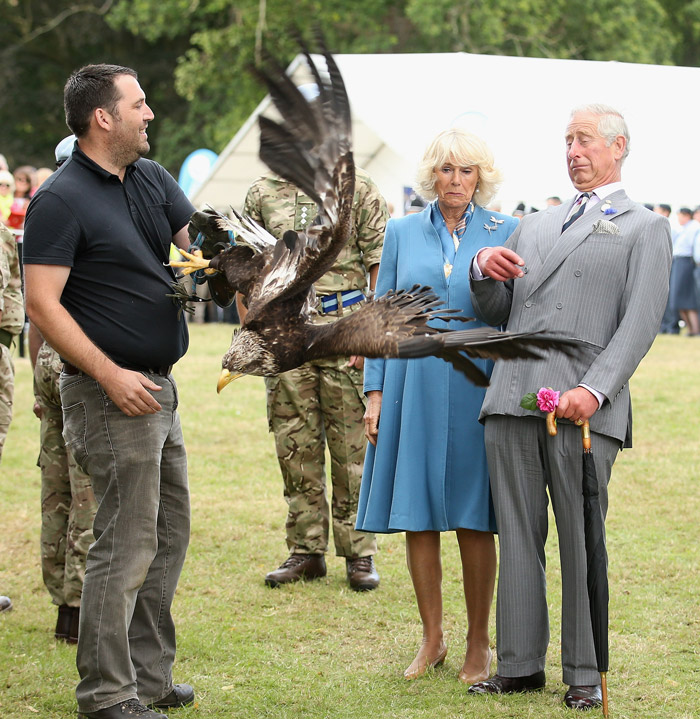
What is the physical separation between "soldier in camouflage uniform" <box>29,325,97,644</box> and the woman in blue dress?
1.29 m

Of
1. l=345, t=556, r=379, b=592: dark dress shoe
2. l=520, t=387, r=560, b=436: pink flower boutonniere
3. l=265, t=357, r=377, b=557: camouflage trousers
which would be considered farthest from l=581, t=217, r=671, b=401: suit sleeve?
l=345, t=556, r=379, b=592: dark dress shoe

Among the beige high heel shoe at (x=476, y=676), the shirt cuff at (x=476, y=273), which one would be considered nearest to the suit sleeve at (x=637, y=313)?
the shirt cuff at (x=476, y=273)

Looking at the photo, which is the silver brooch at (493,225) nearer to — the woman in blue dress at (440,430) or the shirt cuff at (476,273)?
the woman in blue dress at (440,430)

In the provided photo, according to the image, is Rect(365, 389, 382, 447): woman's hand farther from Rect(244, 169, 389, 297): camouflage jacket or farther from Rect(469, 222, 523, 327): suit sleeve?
Rect(244, 169, 389, 297): camouflage jacket

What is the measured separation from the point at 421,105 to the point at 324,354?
10536mm

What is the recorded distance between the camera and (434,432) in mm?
4289

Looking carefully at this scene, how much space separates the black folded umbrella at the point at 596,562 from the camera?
391cm

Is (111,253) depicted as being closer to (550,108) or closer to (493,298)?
(493,298)

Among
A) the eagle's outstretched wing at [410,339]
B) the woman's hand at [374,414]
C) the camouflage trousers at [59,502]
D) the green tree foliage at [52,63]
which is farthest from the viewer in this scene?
the green tree foliage at [52,63]

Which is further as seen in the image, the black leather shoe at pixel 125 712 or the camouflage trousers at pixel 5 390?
the camouflage trousers at pixel 5 390

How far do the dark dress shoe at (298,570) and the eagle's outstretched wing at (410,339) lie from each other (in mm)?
2320

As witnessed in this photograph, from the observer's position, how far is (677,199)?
13.4 metres

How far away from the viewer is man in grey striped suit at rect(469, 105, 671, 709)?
3.88 m

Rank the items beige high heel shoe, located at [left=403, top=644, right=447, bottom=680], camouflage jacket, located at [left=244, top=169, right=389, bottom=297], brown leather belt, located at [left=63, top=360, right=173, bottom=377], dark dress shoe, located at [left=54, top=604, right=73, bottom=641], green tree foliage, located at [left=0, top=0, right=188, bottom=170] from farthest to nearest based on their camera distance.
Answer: green tree foliage, located at [left=0, top=0, right=188, bottom=170] → camouflage jacket, located at [left=244, top=169, right=389, bottom=297] → dark dress shoe, located at [left=54, top=604, right=73, bottom=641] → beige high heel shoe, located at [left=403, top=644, right=447, bottom=680] → brown leather belt, located at [left=63, top=360, right=173, bottom=377]
